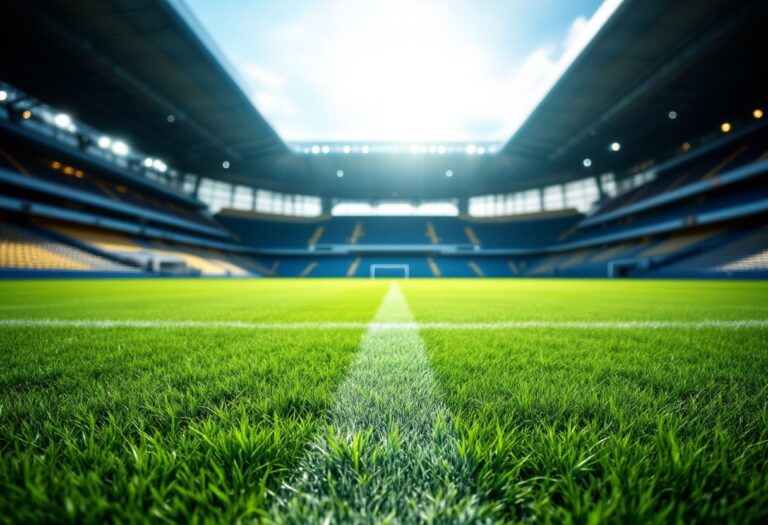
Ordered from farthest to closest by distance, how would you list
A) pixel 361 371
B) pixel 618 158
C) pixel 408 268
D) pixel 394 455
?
1. pixel 408 268
2. pixel 618 158
3. pixel 361 371
4. pixel 394 455

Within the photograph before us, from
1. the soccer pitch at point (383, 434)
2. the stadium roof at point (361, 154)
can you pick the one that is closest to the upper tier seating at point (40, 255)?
the stadium roof at point (361, 154)

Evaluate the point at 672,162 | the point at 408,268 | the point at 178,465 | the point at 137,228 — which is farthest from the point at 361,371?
the point at 672,162

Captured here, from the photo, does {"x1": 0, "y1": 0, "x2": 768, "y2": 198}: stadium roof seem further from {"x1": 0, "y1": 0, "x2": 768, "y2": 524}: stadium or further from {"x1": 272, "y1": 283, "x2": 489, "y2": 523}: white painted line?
{"x1": 272, "y1": 283, "x2": 489, "y2": 523}: white painted line

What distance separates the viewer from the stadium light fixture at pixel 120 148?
2367 cm

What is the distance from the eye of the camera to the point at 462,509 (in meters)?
0.46

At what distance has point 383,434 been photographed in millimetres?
683

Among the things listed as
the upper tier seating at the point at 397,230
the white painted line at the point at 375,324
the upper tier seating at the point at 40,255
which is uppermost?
the upper tier seating at the point at 397,230

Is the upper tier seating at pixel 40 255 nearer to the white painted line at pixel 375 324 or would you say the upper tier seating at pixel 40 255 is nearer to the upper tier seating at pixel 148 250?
the upper tier seating at pixel 148 250

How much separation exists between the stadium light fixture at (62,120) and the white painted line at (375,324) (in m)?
26.5

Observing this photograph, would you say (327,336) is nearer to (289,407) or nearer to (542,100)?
(289,407)

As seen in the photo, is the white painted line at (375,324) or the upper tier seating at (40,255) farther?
the upper tier seating at (40,255)

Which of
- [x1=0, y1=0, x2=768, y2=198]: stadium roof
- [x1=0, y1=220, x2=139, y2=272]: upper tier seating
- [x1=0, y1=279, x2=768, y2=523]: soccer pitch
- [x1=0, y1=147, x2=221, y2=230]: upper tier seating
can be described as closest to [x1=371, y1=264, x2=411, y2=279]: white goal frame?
[x1=0, y1=0, x2=768, y2=198]: stadium roof

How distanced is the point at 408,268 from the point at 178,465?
3227 cm

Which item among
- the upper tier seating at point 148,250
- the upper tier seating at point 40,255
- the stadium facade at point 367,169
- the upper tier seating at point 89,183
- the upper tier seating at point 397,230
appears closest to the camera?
the upper tier seating at point 40,255
